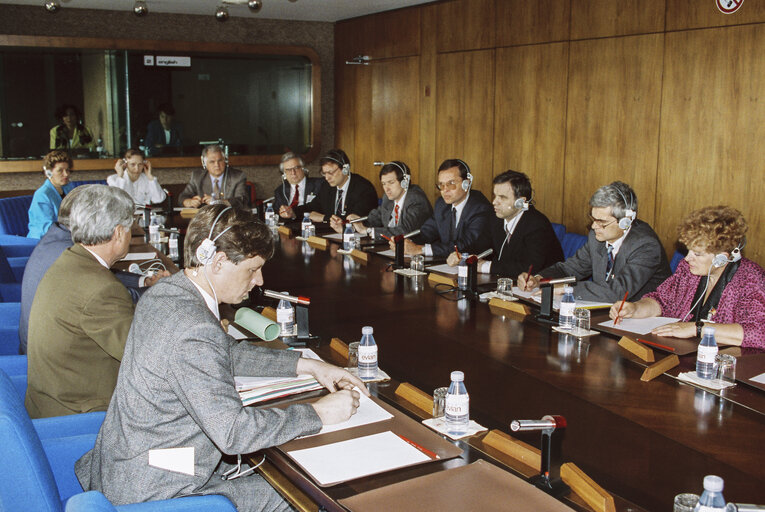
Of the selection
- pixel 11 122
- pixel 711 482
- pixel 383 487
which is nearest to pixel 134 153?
pixel 11 122

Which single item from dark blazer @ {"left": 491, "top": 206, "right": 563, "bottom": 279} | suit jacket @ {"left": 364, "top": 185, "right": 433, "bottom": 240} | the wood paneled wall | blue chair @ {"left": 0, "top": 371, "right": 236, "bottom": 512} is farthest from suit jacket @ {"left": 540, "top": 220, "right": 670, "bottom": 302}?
blue chair @ {"left": 0, "top": 371, "right": 236, "bottom": 512}

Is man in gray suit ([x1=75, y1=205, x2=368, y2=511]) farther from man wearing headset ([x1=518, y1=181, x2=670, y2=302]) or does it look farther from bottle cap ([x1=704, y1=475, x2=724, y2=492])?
man wearing headset ([x1=518, y1=181, x2=670, y2=302])

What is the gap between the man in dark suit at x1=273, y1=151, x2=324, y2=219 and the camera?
6898mm

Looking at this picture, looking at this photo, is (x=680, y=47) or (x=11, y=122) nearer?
(x=680, y=47)

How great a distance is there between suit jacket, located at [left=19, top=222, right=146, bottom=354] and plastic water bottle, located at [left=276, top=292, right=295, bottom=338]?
0.68m

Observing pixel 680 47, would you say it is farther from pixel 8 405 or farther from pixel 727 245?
pixel 8 405

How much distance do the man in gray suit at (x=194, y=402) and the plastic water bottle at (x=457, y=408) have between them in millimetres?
260

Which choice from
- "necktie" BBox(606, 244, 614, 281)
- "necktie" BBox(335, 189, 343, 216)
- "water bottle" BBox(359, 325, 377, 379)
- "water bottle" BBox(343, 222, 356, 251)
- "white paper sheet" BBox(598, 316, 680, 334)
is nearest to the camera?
"water bottle" BBox(359, 325, 377, 379)

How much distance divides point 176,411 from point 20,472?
1.20 feet

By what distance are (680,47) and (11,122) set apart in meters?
6.53

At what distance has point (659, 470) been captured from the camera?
1730 mm

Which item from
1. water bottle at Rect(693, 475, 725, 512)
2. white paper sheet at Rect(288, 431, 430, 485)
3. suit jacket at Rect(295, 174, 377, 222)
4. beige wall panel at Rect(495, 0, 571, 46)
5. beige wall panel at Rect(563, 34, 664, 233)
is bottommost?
white paper sheet at Rect(288, 431, 430, 485)

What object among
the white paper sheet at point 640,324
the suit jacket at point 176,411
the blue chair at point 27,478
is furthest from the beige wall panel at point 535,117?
the blue chair at point 27,478

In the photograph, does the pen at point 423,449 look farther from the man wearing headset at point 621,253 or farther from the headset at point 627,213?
the headset at point 627,213
